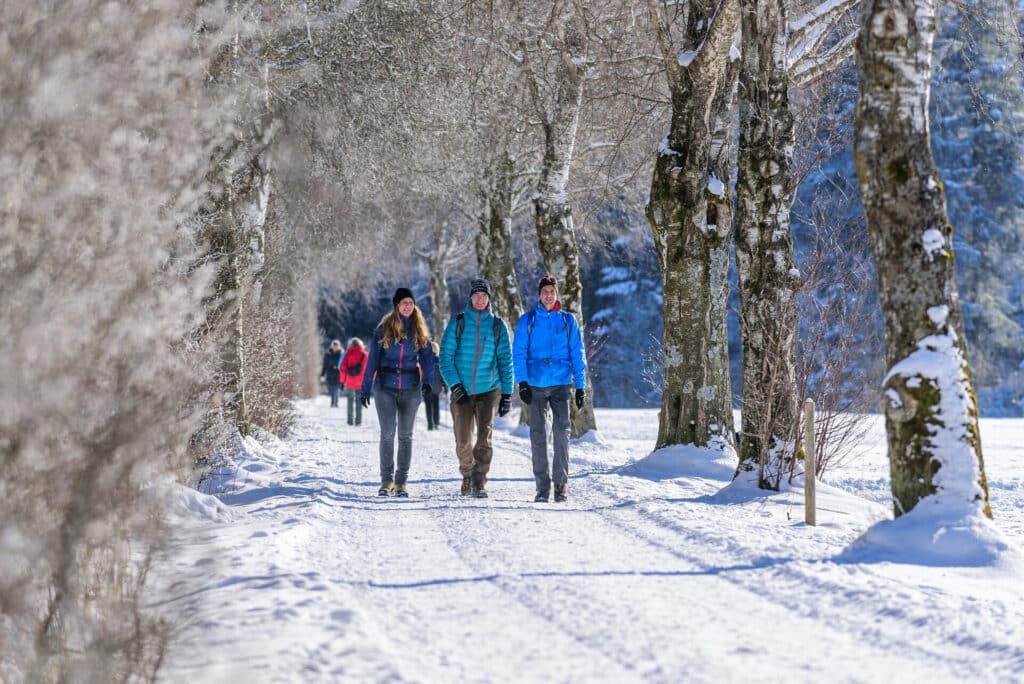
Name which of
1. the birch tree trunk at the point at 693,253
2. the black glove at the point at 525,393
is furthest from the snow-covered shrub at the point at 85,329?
the birch tree trunk at the point at 693,253

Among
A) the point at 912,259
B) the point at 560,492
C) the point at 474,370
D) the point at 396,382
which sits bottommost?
the point at 560,492

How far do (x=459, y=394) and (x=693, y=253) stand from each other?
3436 mm

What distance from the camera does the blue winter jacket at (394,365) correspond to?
33.6 ft

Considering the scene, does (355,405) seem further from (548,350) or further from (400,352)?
(548,350)

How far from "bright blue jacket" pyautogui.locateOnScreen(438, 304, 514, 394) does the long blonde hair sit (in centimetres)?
33

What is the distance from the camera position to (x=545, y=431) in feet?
31.9

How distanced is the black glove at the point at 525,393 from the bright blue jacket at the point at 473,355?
14.9 inches

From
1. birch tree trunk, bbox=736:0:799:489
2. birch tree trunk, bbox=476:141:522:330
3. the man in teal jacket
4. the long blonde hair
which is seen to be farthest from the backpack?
birch tree trunk, bbox=736:0:799:489

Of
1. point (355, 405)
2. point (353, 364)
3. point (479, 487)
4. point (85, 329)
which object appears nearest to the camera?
point (85, 329)

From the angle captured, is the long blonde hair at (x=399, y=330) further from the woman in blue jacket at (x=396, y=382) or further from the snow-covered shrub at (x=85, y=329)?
the snow-covered shrub at (x=85, y=329)

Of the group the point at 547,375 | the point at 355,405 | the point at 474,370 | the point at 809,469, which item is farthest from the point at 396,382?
the point at 355,405

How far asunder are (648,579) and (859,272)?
17.4 ft

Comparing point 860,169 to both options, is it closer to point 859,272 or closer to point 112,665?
point 859,272

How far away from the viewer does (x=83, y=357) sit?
4148mm
